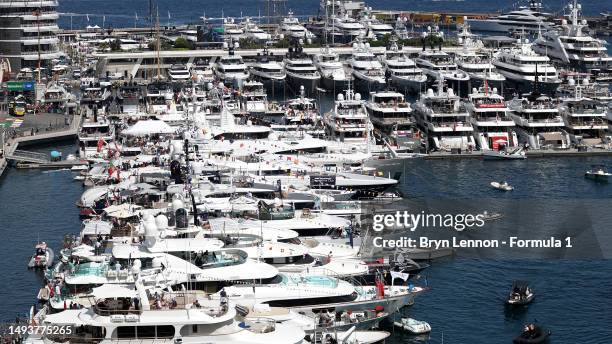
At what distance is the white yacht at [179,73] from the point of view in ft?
278

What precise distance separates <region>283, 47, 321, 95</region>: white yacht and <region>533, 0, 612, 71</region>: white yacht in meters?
18.5

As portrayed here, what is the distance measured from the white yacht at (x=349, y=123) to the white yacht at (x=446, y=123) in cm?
370

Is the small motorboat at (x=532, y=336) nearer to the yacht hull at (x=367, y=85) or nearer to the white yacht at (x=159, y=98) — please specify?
the white yacht at (x=159, y=98)

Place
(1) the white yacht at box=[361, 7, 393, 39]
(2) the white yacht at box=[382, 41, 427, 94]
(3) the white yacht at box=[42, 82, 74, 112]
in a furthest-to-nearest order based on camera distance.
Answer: (1) the white yacht at box=[361, 7, 393, 39]
(2) the white yacht at box=[382, 41, 427, 94]
(3) the white yacht at box=[42, 82, 74, 112]

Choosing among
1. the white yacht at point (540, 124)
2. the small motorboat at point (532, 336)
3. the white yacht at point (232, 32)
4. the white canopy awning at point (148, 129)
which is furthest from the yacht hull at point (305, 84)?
the small motorboat at point (532, 336)

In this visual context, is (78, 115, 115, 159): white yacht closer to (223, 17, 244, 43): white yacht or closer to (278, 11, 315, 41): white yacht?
(223, 17, 244, 43): white yacht

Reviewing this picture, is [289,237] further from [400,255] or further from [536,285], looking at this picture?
[536,285]

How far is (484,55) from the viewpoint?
8944 cm

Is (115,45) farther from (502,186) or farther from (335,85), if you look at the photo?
(502,186)

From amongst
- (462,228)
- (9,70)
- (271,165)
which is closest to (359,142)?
(271,165)

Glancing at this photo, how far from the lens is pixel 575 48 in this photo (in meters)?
94.7

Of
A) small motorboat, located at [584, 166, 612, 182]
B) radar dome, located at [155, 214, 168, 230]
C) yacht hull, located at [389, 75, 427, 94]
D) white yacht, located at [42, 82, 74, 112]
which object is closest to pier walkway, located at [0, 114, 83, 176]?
white yacht, located at [42, 82, 74, 112]

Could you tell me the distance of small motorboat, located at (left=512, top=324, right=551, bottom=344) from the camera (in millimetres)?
35022

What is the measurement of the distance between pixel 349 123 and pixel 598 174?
1254cm
